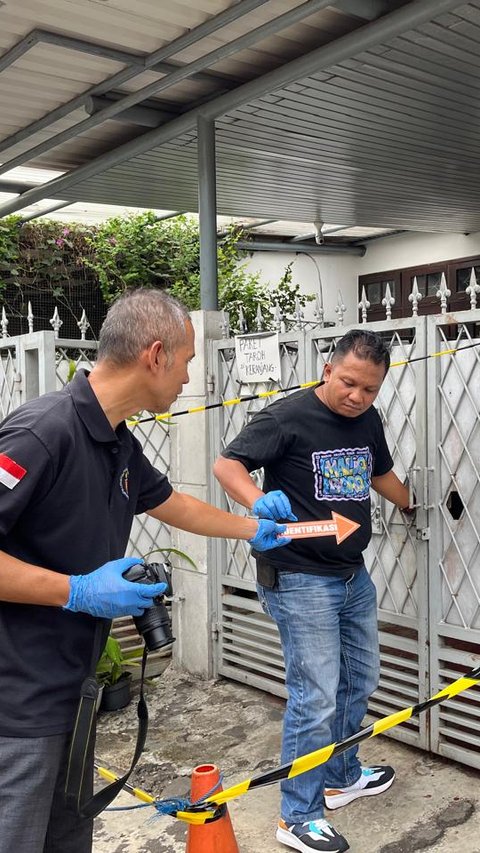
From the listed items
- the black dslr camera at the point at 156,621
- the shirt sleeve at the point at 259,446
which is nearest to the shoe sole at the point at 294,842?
the shirt sleeve at the point at 259,446

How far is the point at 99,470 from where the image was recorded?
202 centimetres

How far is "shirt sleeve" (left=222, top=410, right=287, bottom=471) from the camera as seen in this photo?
319 centimetres

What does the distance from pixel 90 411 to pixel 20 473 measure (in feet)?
0.91

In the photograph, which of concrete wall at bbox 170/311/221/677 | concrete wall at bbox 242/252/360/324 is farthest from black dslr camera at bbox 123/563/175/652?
concrete wall at bbox 242/252/360/324

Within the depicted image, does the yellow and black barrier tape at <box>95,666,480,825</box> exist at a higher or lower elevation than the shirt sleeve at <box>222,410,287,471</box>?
lower

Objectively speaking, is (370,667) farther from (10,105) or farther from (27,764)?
(10,105)

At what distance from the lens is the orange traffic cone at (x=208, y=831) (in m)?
2.89

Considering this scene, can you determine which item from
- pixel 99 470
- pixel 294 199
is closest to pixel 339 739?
pixel 99 470

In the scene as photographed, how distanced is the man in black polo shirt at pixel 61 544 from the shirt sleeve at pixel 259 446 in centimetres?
109

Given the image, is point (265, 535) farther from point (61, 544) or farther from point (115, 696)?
point (115, 696)

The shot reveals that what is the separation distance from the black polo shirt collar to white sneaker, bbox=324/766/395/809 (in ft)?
7.50

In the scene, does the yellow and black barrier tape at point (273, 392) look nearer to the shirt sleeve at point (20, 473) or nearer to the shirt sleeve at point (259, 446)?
the shirt sleeve at point (259, 446)

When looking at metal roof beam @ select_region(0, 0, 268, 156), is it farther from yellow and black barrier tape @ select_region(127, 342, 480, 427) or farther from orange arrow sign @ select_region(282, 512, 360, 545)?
orange arrow sign @ select_region(282, 512, 360, 545)

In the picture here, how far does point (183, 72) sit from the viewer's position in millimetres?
4734
